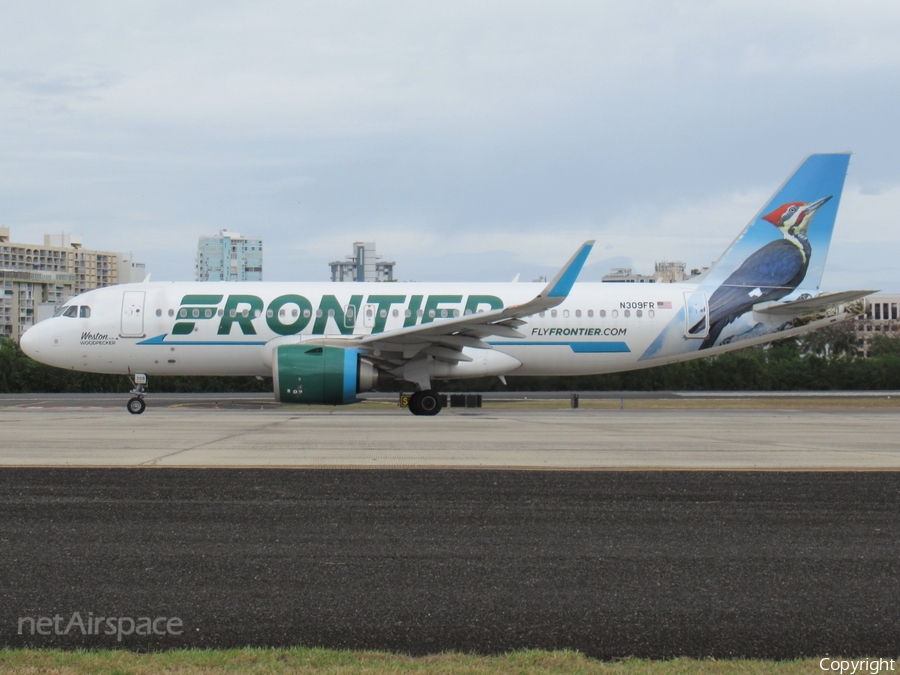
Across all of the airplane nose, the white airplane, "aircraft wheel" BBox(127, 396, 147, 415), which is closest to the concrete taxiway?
"aircraft wheel" BBox(127, 396, 147, 415)

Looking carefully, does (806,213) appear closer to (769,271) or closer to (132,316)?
(769,271)

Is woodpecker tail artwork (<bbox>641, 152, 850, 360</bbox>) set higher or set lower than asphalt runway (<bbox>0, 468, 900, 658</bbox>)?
higher

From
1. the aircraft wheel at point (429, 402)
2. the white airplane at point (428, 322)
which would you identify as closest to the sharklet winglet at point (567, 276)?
the white airplane at point (428, 322)

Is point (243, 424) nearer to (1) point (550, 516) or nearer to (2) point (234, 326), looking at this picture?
(2) point (234, 326)

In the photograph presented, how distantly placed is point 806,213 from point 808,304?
3259 millimetres

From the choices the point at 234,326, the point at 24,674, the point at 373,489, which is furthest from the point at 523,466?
the point at 234,326

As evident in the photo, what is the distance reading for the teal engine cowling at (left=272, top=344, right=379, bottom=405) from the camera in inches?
731

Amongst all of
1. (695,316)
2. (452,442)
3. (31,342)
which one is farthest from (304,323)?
(452,442)

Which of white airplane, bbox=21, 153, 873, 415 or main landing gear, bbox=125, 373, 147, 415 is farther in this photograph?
white airplane, bbox=21, 153, 873, 415

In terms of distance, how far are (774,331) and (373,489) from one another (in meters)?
18.7

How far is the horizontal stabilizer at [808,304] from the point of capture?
22844 mm

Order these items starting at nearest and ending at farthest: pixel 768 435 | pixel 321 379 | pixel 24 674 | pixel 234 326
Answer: pixel 24 674, pixel 768 435, pixel 321 379, pixel 234 326

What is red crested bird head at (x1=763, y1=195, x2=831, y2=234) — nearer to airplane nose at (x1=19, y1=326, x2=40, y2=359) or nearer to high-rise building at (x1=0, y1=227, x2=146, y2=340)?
airplane nose at (x1=19, y1=326, x2=40, y2=359)

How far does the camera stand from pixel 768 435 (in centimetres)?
1440
